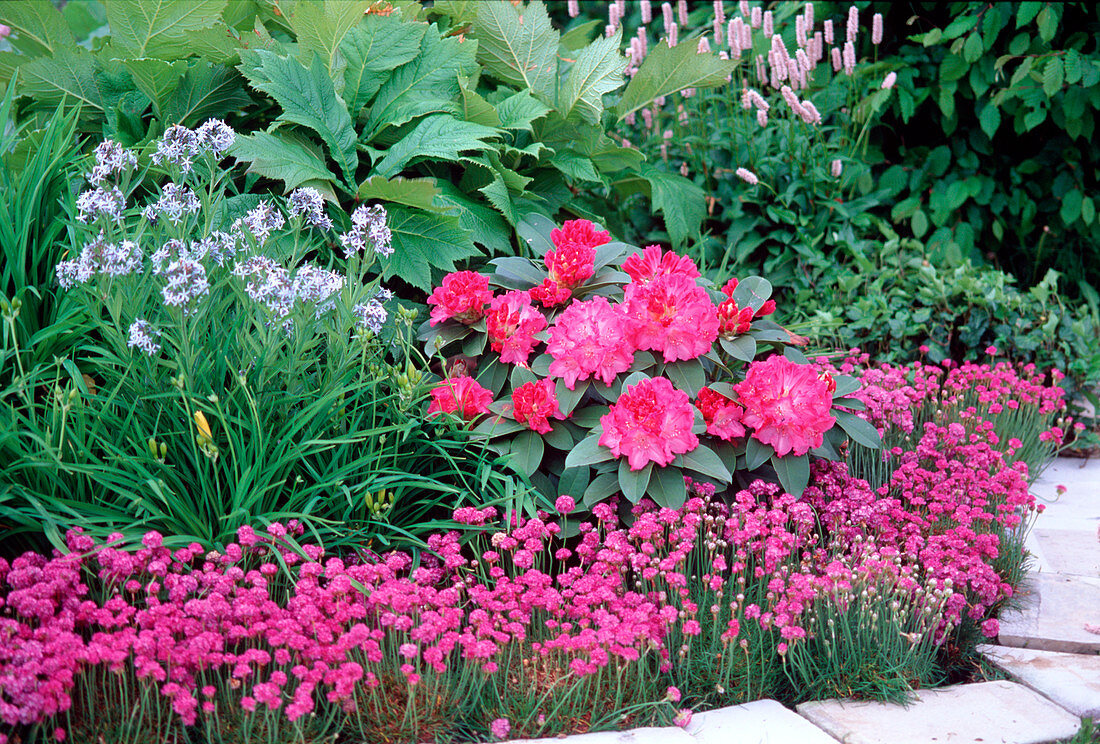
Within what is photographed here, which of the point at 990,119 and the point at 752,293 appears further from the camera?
the point at 990,119

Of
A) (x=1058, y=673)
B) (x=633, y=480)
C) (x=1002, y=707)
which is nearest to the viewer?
(x=1002, y=707)

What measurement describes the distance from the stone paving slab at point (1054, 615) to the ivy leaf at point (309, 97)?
2.35 m

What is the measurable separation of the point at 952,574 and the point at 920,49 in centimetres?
344

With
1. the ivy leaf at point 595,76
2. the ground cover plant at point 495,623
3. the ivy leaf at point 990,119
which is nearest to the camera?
the ground cover plant at point 495,623

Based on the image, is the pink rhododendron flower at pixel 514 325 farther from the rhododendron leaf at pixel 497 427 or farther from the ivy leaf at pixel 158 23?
the ivy leaf at pixel 158 23

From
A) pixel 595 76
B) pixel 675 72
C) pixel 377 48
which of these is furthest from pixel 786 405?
pixel 377 48

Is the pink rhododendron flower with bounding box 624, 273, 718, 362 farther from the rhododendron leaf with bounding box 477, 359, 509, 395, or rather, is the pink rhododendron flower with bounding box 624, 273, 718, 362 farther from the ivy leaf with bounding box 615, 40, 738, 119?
the ivy leaf with bounding box 615, 40, 738, 119

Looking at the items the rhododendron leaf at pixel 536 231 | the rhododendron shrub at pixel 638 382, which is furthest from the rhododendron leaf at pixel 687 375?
the rhododendron leaf at pixel 536 231

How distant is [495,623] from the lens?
6.40 feet

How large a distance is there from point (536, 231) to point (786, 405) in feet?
3.75

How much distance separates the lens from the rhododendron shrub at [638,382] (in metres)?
2.36

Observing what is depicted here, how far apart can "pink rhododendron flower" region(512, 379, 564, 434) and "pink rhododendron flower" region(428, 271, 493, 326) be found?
32cm

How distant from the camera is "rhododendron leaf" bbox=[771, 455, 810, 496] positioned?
246 centimetres

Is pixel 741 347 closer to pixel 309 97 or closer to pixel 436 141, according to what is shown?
pixel 436 141
